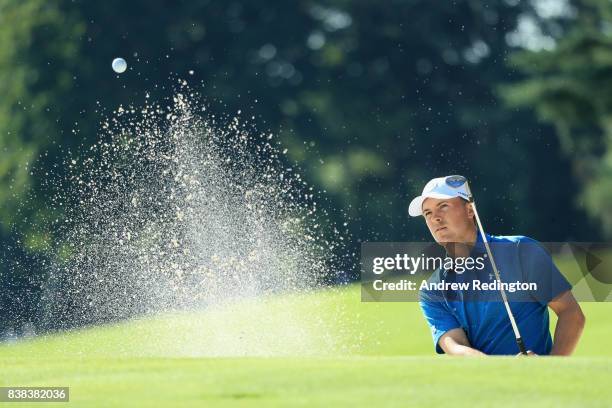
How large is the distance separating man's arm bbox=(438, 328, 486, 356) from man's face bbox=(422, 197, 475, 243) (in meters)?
0.38

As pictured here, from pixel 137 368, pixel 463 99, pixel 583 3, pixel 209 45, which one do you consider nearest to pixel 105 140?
pixel 209 45

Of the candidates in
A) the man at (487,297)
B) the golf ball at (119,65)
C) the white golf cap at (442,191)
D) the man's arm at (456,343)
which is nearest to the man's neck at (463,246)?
the man at (487,297)

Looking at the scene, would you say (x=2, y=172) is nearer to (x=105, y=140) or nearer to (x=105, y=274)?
(x=105, y=140)

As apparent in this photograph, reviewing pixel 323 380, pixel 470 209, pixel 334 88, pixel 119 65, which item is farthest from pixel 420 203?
pixel 334 88

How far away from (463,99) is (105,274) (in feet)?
58.8

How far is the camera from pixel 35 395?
5.88m

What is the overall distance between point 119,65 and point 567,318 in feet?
80.7

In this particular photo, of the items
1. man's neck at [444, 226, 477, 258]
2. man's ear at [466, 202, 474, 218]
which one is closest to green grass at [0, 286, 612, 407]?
man's neck at [444, 226, 477, 258]

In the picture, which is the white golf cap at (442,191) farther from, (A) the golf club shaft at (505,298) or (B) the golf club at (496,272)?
(A) the golf club shaft at (505,298)

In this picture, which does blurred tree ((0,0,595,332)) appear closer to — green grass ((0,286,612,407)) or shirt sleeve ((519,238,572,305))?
green grass ((0,286,612,407))

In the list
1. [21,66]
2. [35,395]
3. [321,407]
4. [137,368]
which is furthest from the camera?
[21,66]

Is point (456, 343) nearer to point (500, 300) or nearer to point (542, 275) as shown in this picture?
point (500, 300)

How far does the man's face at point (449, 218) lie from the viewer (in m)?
6.16

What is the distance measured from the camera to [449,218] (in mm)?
6195
